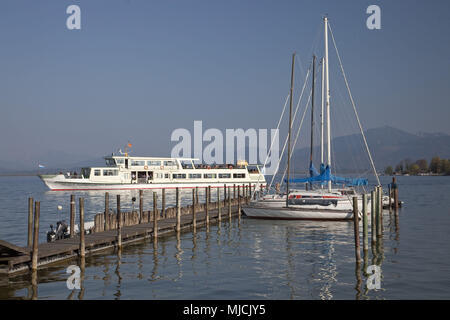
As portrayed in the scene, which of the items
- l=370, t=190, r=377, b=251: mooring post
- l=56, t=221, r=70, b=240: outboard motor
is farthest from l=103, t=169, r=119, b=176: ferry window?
l=370, t=190, r=377, b=251: mooring post

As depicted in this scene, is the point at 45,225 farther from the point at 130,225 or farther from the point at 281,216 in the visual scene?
the point at 281,216

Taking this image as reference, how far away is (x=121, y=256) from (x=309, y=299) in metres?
9.86

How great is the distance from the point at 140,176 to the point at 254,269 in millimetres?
65171

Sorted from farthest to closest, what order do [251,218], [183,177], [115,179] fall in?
[183,177], [115,179], [251,218]

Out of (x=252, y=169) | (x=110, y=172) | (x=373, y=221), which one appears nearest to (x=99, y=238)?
(x=373, y=221)

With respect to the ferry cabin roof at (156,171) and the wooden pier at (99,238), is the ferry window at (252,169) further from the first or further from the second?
the wooden pier at (99,238)

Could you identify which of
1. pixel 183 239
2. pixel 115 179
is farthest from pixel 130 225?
pixel 115 179

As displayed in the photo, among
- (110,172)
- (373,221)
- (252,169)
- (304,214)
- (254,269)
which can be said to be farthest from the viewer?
(252,169)

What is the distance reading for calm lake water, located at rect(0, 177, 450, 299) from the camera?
15.8 m

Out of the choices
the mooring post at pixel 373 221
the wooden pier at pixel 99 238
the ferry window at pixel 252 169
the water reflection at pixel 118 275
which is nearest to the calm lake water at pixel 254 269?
the water reflection at pixel 118 275

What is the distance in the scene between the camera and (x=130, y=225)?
90.0 feet

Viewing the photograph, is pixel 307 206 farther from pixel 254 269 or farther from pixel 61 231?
pixel 61 231

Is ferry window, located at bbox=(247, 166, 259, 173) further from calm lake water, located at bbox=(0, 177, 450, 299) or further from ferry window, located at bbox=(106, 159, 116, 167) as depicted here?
calm lake water, located at bbox=(0, 177, 450, 299)

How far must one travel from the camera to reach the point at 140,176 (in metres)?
82.6
